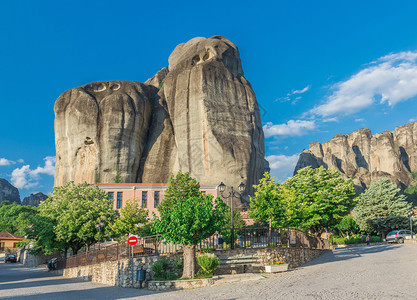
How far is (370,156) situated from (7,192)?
145001 mm

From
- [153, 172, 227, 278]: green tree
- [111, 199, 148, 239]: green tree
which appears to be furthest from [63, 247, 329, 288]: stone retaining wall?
[111, 199, 148, 239]: green tree

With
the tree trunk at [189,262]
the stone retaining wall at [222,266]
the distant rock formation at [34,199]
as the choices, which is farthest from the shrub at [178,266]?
the distant rock formation at [34,199]

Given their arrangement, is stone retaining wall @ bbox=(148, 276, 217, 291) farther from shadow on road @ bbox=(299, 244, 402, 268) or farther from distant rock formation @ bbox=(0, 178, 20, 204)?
distant rock formation @ bbox=(0, 178, 20, 204)

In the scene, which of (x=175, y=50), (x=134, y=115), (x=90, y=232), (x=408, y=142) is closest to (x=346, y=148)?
(x=408, y=142)

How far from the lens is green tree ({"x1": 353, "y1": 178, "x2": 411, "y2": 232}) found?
45.3 meters

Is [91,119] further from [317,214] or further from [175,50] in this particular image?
[317,214]

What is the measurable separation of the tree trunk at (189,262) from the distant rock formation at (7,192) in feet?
511

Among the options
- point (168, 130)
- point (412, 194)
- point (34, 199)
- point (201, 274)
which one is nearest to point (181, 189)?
point (201, 274)

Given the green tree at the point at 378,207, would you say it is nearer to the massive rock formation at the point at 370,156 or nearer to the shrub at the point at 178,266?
the shrub at the point at 178,266

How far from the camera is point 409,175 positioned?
108m

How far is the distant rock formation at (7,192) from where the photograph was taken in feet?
482

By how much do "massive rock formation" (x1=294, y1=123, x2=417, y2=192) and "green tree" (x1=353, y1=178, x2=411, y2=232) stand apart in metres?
50.7

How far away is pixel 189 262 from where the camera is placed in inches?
609

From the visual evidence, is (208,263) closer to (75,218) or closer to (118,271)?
(118,271)
